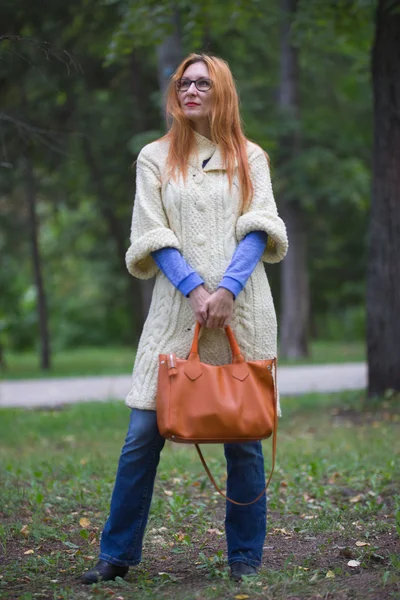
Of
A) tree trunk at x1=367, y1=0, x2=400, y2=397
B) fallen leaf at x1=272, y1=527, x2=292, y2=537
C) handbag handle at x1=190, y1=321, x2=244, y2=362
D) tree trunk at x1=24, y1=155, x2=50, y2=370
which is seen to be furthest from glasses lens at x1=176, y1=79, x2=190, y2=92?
tree trunk at x1=24, y1=155, x2=50, y2=370

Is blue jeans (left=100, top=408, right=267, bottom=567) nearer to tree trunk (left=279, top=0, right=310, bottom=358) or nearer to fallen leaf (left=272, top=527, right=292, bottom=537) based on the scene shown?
A: fallen leaf (left=272, top=527, right=292, bottom=537)

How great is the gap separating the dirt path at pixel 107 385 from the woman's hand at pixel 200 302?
890cm

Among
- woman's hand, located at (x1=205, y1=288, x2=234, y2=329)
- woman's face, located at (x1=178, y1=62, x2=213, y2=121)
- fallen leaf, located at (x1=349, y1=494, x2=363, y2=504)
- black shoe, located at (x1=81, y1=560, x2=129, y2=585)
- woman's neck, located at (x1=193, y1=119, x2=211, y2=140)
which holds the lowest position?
fallen leaf, located at (x1=349, y1=494, x2=363, y2=504)

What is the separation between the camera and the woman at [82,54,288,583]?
150 inches

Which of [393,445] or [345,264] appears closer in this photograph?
[393,445]

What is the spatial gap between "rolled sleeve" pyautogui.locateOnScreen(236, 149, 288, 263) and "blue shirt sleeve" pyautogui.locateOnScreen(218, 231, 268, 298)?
0.04m

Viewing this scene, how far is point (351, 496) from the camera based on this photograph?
5.96m

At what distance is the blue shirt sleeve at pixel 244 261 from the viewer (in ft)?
12.2

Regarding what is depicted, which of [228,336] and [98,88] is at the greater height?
[98,88]

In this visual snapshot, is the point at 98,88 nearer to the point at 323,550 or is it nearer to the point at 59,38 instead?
the point at 59,38

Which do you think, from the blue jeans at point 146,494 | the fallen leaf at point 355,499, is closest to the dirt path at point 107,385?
the fallen leaf at point 355,499

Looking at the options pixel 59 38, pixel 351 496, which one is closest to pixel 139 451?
pixel 351 496

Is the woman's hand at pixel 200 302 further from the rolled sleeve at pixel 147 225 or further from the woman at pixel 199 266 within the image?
the rolled sleeve at pixel 147 225

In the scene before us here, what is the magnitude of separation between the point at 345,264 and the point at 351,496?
2321cm
